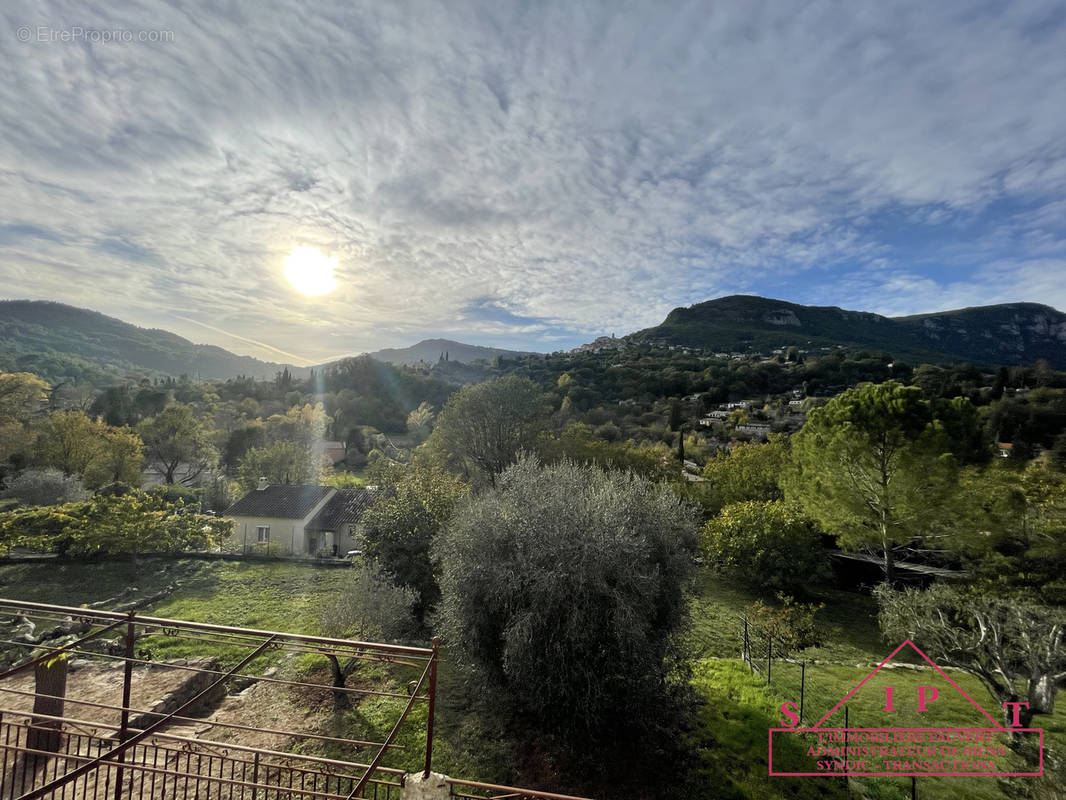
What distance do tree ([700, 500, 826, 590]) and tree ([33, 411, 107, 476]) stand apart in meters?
40.9

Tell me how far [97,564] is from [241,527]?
795 centimetres

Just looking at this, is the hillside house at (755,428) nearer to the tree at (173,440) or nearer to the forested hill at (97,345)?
the tree at (173,440)

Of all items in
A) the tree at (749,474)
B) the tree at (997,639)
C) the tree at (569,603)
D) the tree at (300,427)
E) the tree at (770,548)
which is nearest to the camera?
the tree at (569,603)

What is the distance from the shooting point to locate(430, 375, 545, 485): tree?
26.6 meters

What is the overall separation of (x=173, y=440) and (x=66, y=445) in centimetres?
883

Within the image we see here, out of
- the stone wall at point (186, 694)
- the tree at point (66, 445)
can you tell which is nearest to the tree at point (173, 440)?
the tree at point (66, 445)

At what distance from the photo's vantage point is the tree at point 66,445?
30.9 meters

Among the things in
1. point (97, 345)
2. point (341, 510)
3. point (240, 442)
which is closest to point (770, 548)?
point (341, 510)

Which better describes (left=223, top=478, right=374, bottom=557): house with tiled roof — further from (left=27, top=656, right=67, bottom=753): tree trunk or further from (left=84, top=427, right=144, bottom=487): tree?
(left=27, top=656, right=67, bottom=753): tree trunk

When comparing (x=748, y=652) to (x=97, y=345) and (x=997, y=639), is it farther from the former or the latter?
(x=97, y=345)

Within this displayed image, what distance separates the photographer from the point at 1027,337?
106 m

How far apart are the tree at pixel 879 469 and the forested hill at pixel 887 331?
91.4 m

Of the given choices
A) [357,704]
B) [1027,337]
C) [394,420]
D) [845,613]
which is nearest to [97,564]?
[357,704]

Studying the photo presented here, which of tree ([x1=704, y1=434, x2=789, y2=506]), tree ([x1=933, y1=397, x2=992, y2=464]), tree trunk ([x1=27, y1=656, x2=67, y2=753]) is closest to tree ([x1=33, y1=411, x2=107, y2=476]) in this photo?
tree trunk ([x1=27, y1=656, x2=67, y2=753])
